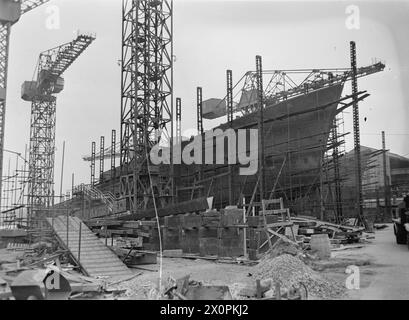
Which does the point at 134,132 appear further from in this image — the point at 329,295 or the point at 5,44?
the point at 329,295

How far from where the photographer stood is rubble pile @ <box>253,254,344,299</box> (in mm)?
8406

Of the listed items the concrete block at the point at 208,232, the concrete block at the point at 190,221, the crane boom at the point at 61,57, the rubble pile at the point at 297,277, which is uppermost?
the crane boom at the point at 61,57

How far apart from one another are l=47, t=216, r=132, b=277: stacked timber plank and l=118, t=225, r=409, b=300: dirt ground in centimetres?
69

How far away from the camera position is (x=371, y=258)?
13125 mm

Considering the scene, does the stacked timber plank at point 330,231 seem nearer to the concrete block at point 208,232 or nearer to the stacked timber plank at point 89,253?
the concrete block at point 208,232

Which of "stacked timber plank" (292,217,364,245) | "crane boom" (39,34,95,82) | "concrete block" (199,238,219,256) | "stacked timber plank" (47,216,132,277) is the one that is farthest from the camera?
"crane boom" (39,34,95,82)

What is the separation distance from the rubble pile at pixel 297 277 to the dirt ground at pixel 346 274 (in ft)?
0.82

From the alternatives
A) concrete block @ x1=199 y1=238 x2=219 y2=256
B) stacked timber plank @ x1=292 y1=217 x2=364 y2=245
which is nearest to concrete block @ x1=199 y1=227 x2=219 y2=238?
concrete block @ x1=199 y1=238 x2=219 y2=256

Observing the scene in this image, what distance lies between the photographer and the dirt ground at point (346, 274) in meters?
8.64

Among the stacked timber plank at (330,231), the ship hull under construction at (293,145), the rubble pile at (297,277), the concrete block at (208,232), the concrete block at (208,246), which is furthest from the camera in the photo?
the ship hull under construction at (293,145)

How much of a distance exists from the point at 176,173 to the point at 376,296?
25037 millimetres

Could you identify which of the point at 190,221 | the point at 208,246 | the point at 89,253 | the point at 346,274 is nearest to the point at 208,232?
the point at 208,246

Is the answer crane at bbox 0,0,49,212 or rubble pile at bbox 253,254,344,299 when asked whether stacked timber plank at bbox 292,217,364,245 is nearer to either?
rubble pile at bbox 253,254,344,299

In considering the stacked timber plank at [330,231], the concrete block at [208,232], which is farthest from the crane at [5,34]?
the stacked timber plank at [330,231]
